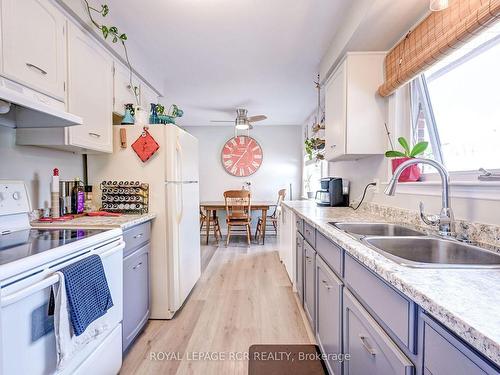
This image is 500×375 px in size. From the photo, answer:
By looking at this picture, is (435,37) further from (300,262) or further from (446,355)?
(300,262)

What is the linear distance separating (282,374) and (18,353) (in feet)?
4.13

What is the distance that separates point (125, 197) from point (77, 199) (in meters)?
0.33

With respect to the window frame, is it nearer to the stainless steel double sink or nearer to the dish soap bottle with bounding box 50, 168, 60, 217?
the stainless steel double sink

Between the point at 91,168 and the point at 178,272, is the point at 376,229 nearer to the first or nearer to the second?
the point at 178,272

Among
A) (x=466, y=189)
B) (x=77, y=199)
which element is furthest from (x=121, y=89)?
(x=466, y=189)

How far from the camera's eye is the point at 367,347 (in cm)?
89

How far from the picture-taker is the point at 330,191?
270 cm

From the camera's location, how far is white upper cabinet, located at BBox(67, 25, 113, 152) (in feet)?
5.28

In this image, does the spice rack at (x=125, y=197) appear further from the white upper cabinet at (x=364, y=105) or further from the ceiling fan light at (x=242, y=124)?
the ceiling fan light at (x=242, y=124)

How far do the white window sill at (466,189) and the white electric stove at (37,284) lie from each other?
1723 mm

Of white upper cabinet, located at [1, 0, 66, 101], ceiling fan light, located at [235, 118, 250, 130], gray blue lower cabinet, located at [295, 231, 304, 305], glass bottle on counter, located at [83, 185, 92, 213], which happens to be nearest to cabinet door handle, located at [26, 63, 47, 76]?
white upper cabinet, located at [1, 0, 66, 101]

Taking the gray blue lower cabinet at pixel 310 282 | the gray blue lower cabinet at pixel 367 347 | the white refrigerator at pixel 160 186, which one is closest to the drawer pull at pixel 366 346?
the gray blue lower cabinet at pixel 367 347

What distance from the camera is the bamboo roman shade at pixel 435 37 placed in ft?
3.52

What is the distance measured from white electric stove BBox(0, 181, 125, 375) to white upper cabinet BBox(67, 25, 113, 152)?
510 mm
